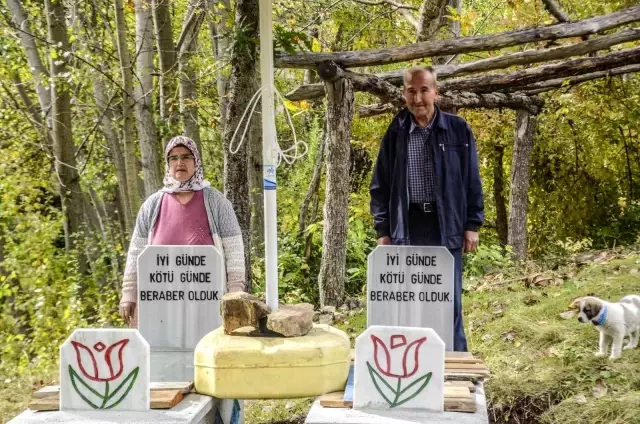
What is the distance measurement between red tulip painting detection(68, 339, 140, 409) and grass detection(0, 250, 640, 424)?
7.20ft

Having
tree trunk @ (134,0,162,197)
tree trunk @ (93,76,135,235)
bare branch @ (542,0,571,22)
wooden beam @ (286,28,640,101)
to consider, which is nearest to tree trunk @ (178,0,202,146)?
tree trunk @ (134,0,162,197)

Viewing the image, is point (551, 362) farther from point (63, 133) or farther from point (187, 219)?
point (63, 133)

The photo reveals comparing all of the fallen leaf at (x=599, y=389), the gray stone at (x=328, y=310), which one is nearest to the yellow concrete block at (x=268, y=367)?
the fallen leaf at (x=599, y=389)

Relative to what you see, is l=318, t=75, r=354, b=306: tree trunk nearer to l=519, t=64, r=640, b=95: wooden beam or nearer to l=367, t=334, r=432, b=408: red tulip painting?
l=519, t=64, r=640, b=95: wooden beam

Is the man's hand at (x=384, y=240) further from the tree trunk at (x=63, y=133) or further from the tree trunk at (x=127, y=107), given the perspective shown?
the tree trunk at (x=63, y=133)

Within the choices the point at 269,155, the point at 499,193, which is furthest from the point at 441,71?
the point at 499,193

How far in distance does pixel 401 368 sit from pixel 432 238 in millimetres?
1518

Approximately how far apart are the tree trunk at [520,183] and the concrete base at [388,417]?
28.6ft

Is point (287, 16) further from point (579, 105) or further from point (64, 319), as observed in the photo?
point (64, 319)

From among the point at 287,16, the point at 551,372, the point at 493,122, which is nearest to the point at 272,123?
the point at 551,372

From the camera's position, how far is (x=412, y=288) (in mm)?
3816

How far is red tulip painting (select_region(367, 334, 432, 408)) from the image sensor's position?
2.68m

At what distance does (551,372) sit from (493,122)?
8.11m

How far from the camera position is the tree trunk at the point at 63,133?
8.82m
